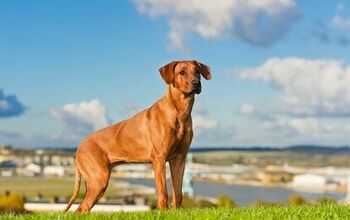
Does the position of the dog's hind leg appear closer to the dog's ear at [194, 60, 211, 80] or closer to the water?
the dog's ear at [194, 60, 211, 80]

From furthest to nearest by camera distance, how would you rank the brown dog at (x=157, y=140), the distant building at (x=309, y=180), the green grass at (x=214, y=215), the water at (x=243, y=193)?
the distant building at (x=309, y=180) → the water at (x=243, y=193) → the brown dog at (x=157, y=140) → the green grass at (x=214, y=215)

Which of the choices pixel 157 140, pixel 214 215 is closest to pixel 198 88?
pixel 157 140

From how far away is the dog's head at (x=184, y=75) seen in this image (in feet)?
34.9

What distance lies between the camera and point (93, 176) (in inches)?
448

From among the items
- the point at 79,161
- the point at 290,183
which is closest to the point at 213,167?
the point at 290,183

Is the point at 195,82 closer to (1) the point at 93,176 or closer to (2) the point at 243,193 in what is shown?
(1) the point at 93,176

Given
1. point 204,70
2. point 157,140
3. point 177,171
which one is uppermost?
point 204,70

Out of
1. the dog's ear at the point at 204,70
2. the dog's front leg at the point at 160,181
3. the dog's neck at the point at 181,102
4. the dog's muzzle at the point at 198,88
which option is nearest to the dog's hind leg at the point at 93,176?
the dog's front leg at the point at 160,181

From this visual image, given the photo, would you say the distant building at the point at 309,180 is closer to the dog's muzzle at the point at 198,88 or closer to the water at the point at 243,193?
the water at the point at 243,193

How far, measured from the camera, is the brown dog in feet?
35.3

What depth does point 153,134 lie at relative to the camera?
10930mm

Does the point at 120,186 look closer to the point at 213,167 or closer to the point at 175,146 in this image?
the point at 213,167

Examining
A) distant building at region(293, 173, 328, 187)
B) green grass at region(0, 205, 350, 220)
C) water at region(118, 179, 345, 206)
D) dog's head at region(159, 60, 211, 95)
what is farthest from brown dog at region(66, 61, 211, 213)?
distant building at region(293, 173, 328, 187)

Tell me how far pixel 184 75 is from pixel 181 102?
43cm
